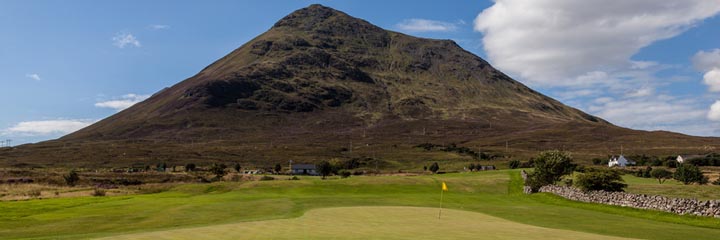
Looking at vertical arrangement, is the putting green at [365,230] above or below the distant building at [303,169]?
below

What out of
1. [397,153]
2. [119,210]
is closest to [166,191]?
[119,210]

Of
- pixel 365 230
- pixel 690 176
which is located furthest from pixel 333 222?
pixel 690 176

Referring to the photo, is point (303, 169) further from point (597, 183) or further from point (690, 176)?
point (597, 183)

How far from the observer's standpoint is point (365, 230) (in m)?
25.1

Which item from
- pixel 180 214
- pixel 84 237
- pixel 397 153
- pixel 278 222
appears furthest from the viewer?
pixel 397 153

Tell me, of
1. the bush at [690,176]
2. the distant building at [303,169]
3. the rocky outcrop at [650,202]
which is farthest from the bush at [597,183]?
the distant building at [303,169]

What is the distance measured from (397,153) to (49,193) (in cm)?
13926

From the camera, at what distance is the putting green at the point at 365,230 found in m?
22.6

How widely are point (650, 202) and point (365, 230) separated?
2676 cm

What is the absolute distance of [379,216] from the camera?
33.6 meters

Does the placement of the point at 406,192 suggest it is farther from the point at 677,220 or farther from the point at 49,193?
the point at 49,193

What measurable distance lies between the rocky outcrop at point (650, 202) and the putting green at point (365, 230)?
1378 cm

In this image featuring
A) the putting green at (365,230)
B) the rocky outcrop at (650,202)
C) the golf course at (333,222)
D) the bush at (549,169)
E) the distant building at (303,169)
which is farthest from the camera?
the distant building at (303,169)

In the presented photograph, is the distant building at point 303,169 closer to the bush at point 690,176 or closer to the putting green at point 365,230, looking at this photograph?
the bush at point 690,176
